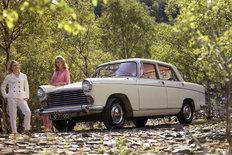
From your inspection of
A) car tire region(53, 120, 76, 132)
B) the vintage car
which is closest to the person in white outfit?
Result: the vintage car

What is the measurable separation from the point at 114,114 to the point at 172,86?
2.73 m

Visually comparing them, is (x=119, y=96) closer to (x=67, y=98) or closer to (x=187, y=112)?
(x=67, y=98)

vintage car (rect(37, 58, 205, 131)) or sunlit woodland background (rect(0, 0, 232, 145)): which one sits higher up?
sunlit woodland background (rect(0, 0, 232, 145))

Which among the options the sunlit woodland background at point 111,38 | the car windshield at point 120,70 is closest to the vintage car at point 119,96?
the car windshield at point 120,70

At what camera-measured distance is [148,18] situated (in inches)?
1473

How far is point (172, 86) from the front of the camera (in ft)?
31.3

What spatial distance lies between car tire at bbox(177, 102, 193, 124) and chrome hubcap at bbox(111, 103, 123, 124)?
2967mm

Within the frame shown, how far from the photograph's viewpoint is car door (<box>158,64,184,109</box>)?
9383 mm

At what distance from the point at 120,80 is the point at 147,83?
3.56 ft

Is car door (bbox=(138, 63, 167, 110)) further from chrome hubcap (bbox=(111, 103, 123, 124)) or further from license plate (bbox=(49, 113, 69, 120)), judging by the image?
license plate (bbox=(49, 113, 69, 120))

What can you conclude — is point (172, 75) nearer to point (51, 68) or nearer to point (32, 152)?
point (32, 152)

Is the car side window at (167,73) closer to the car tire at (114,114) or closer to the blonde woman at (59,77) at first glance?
the car tire at (114,114)

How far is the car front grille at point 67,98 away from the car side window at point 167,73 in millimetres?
3037

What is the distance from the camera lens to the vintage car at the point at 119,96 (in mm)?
7207
